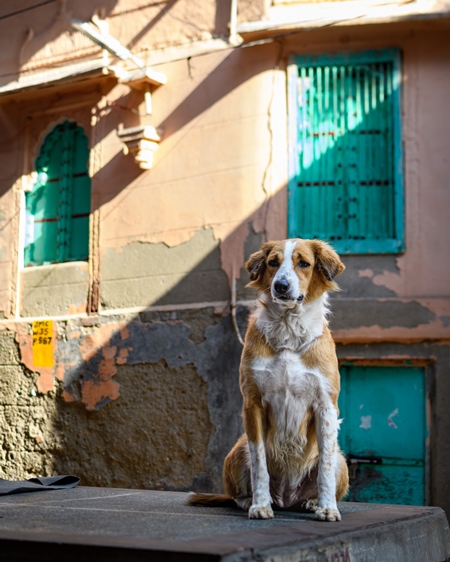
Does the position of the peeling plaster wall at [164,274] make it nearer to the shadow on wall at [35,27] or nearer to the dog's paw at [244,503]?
the shadow on wall at [35,27]

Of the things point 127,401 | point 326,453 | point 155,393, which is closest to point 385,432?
point 155,393

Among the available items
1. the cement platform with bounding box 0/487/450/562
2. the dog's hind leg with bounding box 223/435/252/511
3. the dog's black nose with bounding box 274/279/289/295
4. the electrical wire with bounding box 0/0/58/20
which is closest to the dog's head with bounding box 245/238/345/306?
the dog's black nose with bounding box 274/279/289/295

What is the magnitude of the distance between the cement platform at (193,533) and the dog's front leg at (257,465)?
3.1 inches

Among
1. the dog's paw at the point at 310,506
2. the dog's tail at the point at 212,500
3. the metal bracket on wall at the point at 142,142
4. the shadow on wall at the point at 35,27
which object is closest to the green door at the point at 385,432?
the metal bracket on wall at the point at 142,142

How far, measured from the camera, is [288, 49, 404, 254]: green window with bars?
355 inches

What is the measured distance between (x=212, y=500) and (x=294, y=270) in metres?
1.41

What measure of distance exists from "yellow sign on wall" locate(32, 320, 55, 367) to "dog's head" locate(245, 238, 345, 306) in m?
6.47

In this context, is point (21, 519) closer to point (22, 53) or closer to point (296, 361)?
point (296, 361)

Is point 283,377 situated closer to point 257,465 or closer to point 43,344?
point 257,465

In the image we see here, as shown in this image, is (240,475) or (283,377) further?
(240,475)

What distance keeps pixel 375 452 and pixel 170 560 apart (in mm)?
6511

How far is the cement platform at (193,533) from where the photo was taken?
106 inches

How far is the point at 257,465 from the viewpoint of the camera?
4.05 meters

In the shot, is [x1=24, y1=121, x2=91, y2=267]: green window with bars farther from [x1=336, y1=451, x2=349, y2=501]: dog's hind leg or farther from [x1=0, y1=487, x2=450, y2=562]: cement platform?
[x1=336, y1=451, x2=349, y2=501]: dog's hind leg
